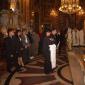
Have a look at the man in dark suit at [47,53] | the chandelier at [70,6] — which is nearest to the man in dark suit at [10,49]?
the man in dark suit at [47,53]

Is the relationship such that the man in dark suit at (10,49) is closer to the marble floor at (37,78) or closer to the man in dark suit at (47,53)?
the marble floor at (37,78)

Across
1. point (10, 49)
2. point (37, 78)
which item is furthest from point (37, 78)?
point (10, 49)

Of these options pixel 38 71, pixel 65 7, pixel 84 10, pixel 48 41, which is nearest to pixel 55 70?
pixel 38 71

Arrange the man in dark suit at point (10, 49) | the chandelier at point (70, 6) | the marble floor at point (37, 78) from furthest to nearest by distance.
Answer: the chandelier at point (70, 6) < the man in dark suit at point (10, 49) < the marble floor at point (37, 78)

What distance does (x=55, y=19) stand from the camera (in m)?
31.7

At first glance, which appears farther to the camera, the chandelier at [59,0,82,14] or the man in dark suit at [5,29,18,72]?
the chandelier at [59,0,82,14]

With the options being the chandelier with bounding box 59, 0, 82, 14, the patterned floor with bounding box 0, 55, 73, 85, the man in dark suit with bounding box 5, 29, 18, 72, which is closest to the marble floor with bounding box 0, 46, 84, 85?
the patterned floor with bounding box 0, 55, 73, 85

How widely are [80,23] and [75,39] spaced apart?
4.19 metres

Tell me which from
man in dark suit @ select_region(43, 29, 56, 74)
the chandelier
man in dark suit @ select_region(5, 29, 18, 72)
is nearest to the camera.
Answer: man in dark suit @ select_region(5, 29, 18, 72)

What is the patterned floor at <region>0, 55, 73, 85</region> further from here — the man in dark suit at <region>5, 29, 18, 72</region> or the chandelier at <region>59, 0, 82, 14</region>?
the chandelier at <region>59, 0, 82, 14</region>

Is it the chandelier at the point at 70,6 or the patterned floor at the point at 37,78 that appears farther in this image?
the chandelier at the point at 70,6

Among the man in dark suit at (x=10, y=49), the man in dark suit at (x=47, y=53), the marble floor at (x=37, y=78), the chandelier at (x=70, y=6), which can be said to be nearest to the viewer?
the marble floor at (x=37, y=78)

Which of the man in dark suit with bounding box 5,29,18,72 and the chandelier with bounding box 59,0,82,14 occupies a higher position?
the chandelier with bounding box 59,0,82,14

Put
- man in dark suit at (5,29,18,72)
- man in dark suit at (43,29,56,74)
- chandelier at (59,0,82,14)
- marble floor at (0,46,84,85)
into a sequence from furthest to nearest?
chandelier at (59,0,82,14) < man in dark suit at (43,29,56,74) < man in dark suit at (5,29,18,72) < marble floor at (0,46,84,85)
